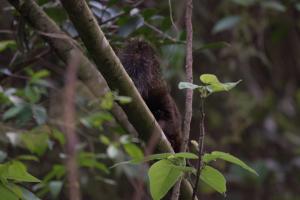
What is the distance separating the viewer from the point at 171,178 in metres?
0.98

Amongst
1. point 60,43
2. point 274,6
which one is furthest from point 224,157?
point 274,6

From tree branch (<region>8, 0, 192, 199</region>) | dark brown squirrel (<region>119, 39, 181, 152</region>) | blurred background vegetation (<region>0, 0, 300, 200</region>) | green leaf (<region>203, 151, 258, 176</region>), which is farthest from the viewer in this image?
blurred background vegetation (<region>0, 0, 300, 200</region>)

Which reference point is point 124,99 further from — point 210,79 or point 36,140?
point 36,140

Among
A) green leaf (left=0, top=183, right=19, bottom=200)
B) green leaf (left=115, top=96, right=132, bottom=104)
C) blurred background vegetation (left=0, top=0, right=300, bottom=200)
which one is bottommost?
blurred background vegetation (left=0, top=0, right=300, bottom=200)

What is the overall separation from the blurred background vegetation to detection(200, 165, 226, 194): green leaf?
57 cm

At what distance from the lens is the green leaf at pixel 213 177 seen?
1.01 metres

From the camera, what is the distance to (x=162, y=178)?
3.23 feet

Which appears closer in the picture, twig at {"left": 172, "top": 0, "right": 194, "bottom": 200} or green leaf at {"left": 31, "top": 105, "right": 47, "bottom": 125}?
twig at {"left": 172, "top": 0, "right": 194, "bottom": 200}

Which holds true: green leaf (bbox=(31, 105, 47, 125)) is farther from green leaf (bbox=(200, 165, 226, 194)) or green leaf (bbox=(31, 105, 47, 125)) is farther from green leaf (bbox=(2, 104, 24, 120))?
green leaf (bbox=(200, 165, 226, 194))

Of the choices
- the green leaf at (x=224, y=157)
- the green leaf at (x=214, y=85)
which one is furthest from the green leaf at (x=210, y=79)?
the green leaf at (x=224, y=157)

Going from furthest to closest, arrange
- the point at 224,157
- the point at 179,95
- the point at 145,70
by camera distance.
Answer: the point at 179,95 < the point at 145,70 < the point at 224,157

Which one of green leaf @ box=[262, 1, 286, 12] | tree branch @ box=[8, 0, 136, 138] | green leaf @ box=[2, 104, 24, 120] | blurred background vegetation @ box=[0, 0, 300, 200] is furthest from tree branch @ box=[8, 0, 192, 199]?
green leaf @ box=[262, 1, 286, 12]

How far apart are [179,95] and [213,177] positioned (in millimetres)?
1941

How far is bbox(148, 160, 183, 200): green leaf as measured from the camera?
0.98 meters
